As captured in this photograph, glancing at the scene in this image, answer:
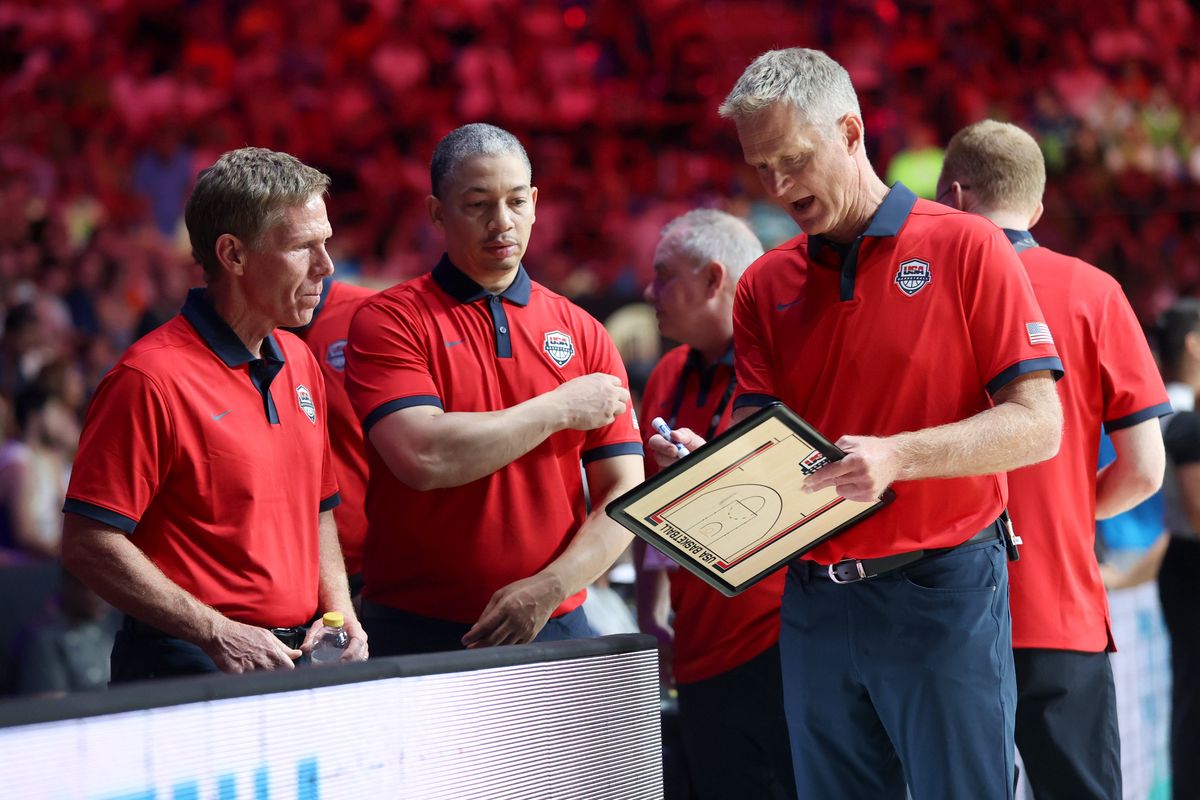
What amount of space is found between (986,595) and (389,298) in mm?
1127

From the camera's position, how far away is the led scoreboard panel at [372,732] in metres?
1.25

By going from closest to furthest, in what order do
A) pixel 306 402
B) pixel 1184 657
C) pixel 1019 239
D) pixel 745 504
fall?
pixel 745 504 → pixel 306 402 → pixel 1019 239 → pixel 1184 657

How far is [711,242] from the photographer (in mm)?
2902

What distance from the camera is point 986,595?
1.83 meters

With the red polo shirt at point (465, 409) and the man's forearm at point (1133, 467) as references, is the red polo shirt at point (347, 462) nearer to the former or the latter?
the red polo shirt at point (465, 409)

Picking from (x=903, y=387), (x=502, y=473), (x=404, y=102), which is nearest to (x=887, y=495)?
(x=903, y=387)

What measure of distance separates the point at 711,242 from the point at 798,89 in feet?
3.34

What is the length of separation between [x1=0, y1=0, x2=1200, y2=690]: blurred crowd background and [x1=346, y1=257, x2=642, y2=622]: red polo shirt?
454 cm

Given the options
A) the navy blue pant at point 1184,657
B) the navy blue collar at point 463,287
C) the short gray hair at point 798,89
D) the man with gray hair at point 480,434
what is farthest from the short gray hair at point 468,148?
the navy blue pant at point 1184,657

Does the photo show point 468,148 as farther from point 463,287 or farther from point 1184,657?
point 1184,657

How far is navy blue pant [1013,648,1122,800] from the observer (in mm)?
2184

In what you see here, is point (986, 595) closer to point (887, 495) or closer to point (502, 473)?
point (887, 495)

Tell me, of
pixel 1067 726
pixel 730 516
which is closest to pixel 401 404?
pixel 730 516

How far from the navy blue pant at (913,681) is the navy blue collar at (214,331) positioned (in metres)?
0.95
